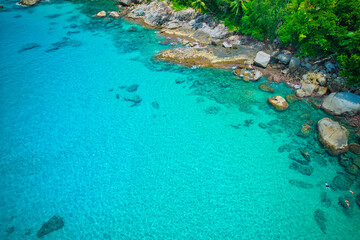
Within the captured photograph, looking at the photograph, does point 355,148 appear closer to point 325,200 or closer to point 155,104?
point 325,200

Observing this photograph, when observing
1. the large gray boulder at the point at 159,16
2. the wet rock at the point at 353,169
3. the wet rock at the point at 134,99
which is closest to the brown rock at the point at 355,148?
the wet rock at the point at 353,169

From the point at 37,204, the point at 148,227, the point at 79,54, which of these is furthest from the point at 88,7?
the point at 148,227

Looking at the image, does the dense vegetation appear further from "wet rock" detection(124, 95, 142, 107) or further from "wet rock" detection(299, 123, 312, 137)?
"wet rock" detection(124, 95, 142, 107)

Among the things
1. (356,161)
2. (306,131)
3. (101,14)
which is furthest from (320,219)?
(101,14)

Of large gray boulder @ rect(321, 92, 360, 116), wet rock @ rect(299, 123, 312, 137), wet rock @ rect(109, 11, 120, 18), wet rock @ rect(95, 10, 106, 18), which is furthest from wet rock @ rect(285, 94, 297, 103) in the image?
wet rock @ rect(95, 10, 106, 18)

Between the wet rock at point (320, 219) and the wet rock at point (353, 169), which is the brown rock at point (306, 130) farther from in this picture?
the wet rock at point (320, 219)
